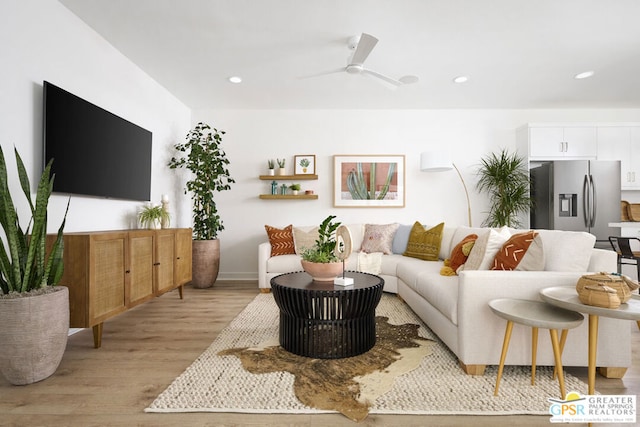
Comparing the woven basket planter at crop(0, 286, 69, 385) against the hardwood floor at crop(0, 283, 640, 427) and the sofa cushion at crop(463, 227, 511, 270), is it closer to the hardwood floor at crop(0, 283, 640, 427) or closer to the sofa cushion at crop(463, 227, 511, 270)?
the hardwood floor at crop(0, 283, 640, 427)

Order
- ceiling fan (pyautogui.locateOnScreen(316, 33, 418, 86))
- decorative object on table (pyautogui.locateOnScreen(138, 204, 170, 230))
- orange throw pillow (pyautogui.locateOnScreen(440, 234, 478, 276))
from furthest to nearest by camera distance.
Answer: decorative object on table (pyautogui.locateOnScreen(138, 204, 170, 230)), orange throw pillow (pyautogui.locateOnScreen(440, 234, 478, 276)), ceiling fan (pyautogui.locateOnScreen(316, 33, 418, 86))

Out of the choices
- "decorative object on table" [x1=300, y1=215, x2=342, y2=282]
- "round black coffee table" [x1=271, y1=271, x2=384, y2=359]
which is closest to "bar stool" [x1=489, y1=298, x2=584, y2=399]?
→ "round black coffee table" [x1=271, y1=271, x2=384, y2=359]

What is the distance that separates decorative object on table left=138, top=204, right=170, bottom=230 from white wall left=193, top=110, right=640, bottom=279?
1.61 m

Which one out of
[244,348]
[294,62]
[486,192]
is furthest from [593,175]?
[244,348]

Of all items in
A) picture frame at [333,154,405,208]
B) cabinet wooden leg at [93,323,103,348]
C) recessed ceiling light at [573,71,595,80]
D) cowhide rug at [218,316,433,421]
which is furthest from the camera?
picture frame at [333,154,405,208]

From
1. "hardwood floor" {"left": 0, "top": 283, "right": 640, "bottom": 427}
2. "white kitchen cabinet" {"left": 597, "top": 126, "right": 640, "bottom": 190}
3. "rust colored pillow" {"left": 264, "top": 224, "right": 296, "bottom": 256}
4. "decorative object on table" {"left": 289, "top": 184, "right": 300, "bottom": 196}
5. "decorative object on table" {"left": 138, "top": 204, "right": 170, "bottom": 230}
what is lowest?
"hardwood floor" {"left": 0, "top": 283, "right": 640, "bottom": 427}

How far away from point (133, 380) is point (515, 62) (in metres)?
4.38

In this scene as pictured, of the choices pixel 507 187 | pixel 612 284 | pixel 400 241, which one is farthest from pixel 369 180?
pixel 612 284

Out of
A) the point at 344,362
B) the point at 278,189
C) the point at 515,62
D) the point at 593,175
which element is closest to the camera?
the point at 344,362

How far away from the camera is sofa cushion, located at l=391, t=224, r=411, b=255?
4.42 metres

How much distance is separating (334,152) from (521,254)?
333 centimetres

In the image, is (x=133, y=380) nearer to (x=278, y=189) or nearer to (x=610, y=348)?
(x=610, y=348)

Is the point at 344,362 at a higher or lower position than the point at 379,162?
lower

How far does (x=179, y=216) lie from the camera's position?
15.6 feet
